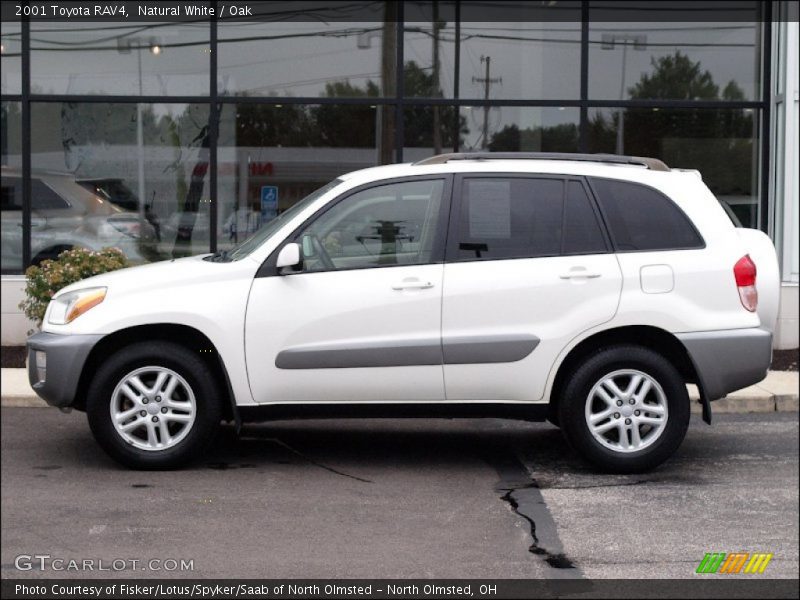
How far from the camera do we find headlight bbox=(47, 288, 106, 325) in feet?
25.1

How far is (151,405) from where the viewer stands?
7598mm

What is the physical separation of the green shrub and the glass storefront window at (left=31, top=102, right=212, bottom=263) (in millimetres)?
1575

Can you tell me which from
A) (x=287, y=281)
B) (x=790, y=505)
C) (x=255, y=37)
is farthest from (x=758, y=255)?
(x=255, y=37)

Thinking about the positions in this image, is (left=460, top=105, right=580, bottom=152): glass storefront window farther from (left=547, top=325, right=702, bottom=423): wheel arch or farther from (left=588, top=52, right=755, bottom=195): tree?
(left=547, top=325, right=702, bottom=423): wheel arch

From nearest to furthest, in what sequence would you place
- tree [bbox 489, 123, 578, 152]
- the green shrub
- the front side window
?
the front side window < the green shrub < tree [bbox 489, 123, 578, 152]

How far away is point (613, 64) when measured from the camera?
13500 mm

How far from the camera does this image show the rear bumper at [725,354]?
25.0 feet

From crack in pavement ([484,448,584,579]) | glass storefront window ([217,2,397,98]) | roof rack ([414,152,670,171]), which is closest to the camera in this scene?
crack in pavement ([484,448,584,579])

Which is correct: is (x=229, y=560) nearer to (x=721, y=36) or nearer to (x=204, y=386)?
(x=204, y=386)

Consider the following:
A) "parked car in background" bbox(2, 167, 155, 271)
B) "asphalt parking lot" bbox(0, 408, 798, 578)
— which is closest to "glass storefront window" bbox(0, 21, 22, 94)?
"parked car in background" bbox(2, 167, 155, 271)

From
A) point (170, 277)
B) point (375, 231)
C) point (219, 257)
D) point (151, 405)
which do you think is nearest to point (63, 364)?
point (151, 405)

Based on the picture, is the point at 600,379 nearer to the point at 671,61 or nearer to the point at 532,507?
the point at 532,507

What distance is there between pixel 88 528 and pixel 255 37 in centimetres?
809

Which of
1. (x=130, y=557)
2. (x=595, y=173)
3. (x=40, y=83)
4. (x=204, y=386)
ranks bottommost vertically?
(x=130, y=557)
